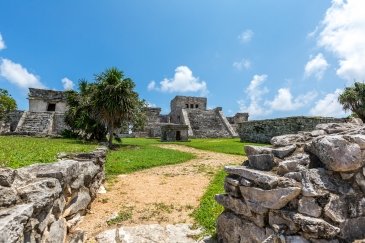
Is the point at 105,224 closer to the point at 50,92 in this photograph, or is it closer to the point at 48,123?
the point at 48,123

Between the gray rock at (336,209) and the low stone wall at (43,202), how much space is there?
3250 mm

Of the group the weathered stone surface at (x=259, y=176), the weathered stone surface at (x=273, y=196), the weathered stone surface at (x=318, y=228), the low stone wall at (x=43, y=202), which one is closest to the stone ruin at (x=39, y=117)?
the low stone wall at (x=43, y=202)

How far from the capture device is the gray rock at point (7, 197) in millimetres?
2588

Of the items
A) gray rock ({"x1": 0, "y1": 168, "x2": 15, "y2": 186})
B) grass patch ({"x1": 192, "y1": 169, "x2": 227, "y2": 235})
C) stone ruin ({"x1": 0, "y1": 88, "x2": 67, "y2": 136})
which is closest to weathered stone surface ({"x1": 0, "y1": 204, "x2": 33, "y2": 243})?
gray rock ({"x1": 0, "y1": 168, "x2": 15, "y2": 186})

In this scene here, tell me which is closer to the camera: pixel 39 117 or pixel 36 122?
pixel 36 122

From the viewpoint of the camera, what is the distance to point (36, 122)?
25484mm

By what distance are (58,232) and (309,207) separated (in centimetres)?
330

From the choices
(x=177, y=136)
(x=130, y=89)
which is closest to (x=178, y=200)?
(x=130, y=89)

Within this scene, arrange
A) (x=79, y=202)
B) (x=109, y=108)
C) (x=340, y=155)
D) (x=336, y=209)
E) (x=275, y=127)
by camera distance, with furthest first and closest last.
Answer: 1. (x=275, y=127)
2. (x=109, y=108)
3. (x=79, y=202)
4. (x=340, y=155)
5. (x=336, y=209)

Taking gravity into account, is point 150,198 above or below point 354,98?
below

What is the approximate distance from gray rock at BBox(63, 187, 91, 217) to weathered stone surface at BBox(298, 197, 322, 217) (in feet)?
11.4

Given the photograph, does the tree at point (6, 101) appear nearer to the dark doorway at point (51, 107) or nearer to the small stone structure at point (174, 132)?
the dark doorway at point (51, 107)

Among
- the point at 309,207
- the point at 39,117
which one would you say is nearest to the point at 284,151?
the point at 309,207

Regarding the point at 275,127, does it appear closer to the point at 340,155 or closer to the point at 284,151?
the point at 284,151
